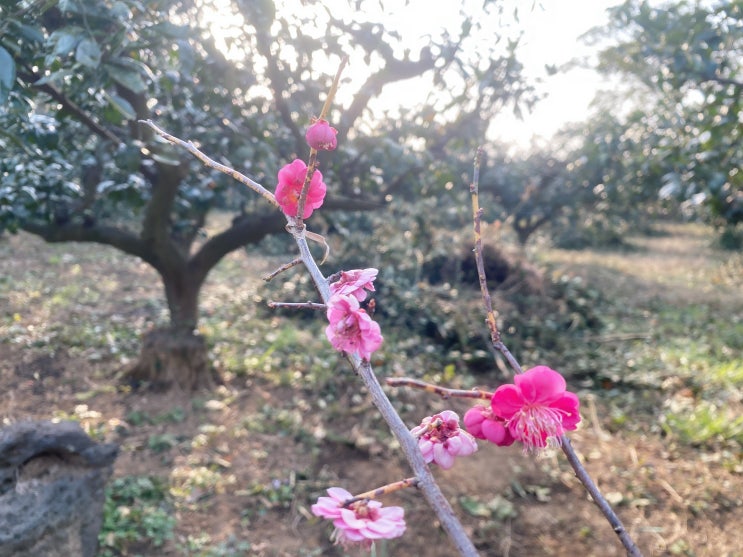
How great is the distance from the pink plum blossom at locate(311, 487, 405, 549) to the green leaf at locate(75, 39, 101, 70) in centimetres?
122

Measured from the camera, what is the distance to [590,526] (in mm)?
2721

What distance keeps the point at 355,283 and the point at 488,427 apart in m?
0.21

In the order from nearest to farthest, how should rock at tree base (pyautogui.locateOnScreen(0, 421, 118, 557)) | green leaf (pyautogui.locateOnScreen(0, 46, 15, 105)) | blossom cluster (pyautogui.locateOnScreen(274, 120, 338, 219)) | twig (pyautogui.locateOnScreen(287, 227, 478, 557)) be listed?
1. twig (pyautogui.locateOnScreen(287, 227, 478, 557))
2. blossom cluster (pyautogui.locateOnScreen(274, 120, 338, 219))
3. green leaf (pyautogui.locateOnScreen(0, 46, 15, 105))
4. rock at tree base (pyautogui.locateOnScreen(0, 421, 118, 557))

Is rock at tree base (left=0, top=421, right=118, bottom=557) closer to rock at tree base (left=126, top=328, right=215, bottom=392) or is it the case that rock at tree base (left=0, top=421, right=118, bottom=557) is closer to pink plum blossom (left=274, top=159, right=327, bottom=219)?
rock at tree base (left=126, top=328, right=215, bottom=392)

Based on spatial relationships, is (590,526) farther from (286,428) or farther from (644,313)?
(644,313)

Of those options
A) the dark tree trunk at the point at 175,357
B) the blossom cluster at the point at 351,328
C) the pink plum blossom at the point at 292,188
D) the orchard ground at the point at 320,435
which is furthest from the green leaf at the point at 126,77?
the dark tree trunk at the point at 175,357

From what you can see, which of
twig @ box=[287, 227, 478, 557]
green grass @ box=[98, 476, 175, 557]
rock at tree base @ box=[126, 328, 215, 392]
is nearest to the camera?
twig @ box=[287, 227, 478, 557]

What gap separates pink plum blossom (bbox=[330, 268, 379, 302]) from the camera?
617 millimetres

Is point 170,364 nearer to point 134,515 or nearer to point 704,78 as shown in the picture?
point 134,515

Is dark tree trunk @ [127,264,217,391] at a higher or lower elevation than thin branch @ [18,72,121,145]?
lower

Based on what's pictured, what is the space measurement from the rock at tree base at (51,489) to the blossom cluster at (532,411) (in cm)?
176

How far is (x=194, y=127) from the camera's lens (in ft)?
10.4

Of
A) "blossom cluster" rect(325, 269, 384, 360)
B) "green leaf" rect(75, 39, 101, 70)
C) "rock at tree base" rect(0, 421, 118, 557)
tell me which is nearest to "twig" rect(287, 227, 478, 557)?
"blossom cluster" rect(325, 269, 384, 360)

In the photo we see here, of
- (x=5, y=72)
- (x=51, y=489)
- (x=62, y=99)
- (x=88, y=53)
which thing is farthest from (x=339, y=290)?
(x=62, y=99)
